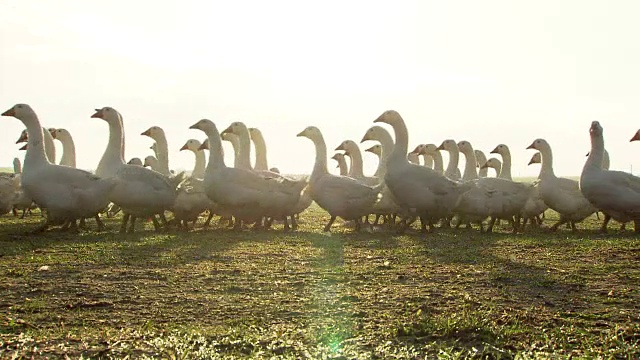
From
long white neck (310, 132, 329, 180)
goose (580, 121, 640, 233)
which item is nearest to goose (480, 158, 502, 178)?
goose (580, 121, 640, 233)

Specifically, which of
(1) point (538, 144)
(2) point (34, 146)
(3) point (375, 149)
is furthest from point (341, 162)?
(2) point (34, 146)

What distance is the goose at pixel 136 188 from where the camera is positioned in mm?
12250

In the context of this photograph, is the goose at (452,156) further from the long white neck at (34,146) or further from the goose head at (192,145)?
the long white neck at (34,146)

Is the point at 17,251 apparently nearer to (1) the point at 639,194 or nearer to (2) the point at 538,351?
(2) the point at 538,351

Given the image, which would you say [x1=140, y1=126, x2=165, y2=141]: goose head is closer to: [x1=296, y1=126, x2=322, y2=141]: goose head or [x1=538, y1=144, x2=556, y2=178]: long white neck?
[x1=296, y1=126, x2=322, y2=141]: goose head

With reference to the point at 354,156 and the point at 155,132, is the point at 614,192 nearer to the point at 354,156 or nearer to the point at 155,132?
the point at 354,156

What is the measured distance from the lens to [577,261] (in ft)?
28.0

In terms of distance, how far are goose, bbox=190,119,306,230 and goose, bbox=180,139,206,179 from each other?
292 cm

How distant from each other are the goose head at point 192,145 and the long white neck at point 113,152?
12.0 feet

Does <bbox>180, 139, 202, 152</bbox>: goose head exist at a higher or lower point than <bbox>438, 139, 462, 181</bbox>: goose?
lower

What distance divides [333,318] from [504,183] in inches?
375

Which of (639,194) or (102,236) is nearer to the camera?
(102,236)

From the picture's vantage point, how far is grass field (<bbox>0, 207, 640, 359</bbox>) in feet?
14.7

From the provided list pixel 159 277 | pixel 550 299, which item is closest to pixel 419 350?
pixel 550 299
